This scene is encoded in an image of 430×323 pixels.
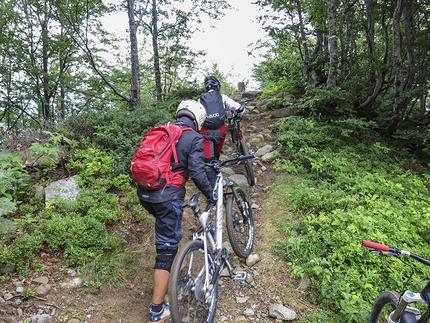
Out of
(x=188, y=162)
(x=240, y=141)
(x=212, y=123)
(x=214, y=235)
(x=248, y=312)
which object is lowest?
(x=248, y=312)

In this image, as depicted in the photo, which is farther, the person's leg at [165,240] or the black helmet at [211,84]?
the black helmet at [211,84]

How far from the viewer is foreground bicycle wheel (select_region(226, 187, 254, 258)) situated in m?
3.98

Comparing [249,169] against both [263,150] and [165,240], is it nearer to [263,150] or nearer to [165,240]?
[263,150]

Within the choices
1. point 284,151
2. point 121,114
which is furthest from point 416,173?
point 121,114

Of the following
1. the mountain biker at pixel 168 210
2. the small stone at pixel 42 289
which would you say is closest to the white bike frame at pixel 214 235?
the mountain biker at pixel 168 210

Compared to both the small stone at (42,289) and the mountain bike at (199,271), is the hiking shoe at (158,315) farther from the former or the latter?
the small stone at (42,289)

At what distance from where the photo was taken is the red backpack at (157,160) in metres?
2.66

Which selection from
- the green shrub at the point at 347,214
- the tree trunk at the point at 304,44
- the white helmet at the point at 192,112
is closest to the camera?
the white helmet at the point at 192,112

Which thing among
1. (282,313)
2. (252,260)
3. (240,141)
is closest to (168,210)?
(282,313)

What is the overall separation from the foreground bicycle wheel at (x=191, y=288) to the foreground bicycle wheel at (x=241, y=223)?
100 cm

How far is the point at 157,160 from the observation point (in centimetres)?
272

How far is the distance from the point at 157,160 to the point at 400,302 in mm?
2695

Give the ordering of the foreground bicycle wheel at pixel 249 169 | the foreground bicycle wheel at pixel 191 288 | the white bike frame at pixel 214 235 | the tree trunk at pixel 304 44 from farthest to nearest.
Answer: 1. the tree trunk at pixel 304 44
2. the foreground bicycle wheel at pixel 249 169
3. the white bike frame at pixel 214 235
4. the foreground bicycle wheel at pixel 191 288

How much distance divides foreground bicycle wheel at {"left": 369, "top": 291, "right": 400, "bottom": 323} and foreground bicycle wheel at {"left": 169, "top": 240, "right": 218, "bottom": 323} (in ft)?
5.79
